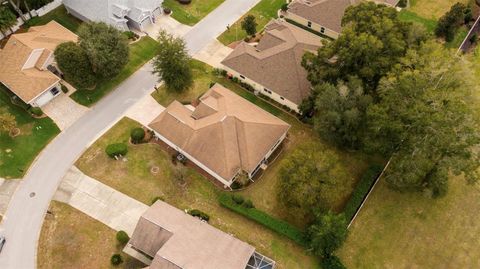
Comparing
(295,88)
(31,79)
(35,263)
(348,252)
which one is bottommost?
(35,263)

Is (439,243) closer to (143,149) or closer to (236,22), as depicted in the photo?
(143,149)

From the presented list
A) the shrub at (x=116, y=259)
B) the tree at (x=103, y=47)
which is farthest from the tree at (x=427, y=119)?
the tree at (x=103, y=47)

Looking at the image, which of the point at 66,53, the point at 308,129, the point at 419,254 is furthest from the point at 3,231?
the point at 419,254

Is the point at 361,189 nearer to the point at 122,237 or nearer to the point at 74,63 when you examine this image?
the point at 122,237

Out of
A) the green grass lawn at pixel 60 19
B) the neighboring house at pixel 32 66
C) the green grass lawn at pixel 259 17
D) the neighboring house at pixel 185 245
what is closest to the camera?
the neighboring house at pixel 185 245

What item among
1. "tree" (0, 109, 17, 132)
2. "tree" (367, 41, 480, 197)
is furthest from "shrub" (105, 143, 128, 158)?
"tree" (367, 41, 480, 197)

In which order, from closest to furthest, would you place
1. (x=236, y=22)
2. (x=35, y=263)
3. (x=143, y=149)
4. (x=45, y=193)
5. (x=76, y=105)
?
(x=35, y=263) → (x=45, y=193) → (x=143, y=149) → (x=76, y=105) → (x=236, y=22)

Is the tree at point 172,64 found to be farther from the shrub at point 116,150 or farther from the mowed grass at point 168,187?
the shrub at point 116,150
